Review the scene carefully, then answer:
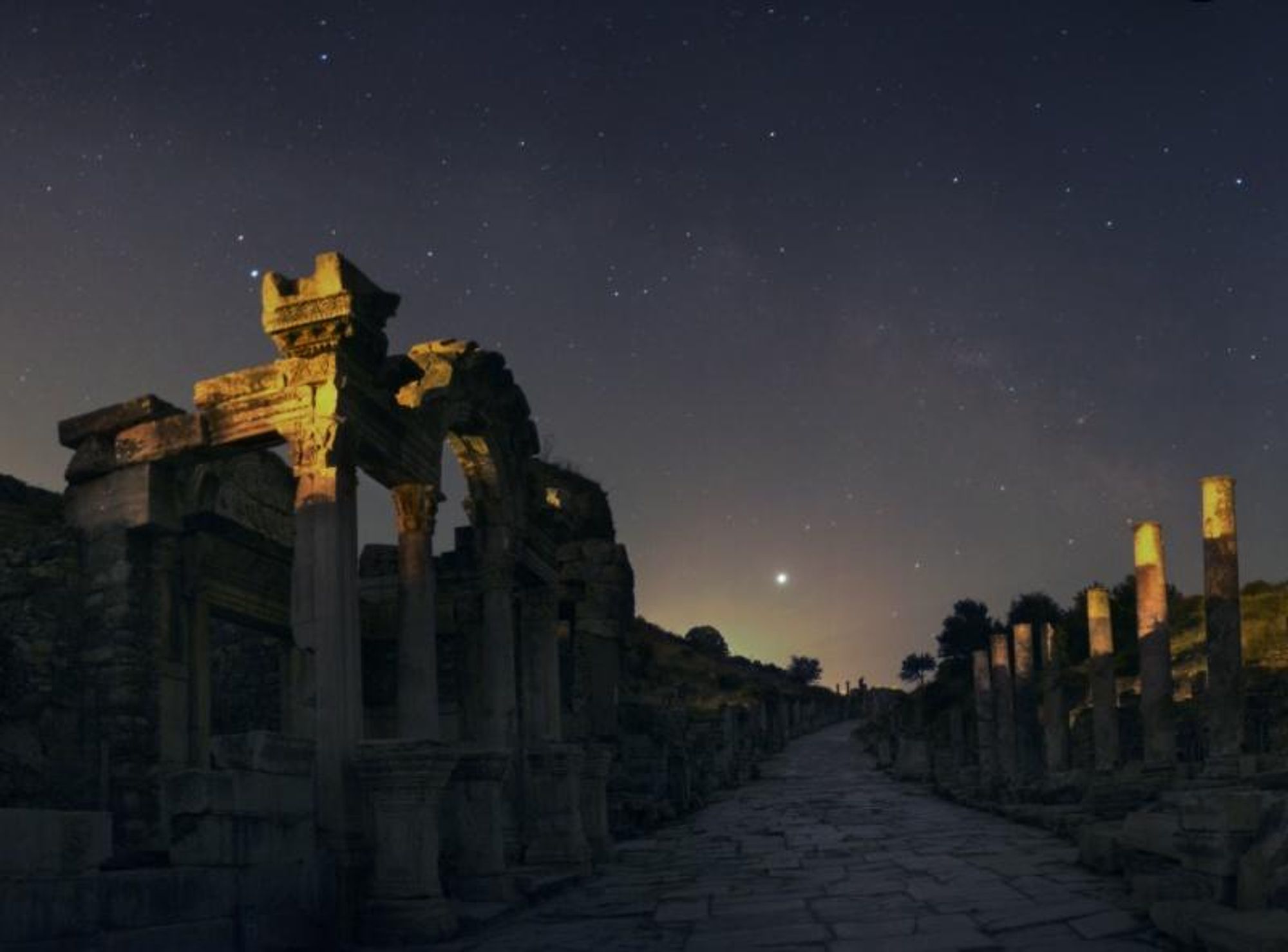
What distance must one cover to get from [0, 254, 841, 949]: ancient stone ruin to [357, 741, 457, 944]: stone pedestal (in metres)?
0.02

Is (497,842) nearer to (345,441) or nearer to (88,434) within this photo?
(345,441)

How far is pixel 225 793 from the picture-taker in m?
9.16

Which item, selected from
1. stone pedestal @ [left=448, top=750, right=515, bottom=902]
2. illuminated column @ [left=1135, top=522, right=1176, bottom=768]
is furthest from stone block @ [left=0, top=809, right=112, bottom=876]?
illuminated column @ [left=1135, top=522, right=1176, bottom=768]

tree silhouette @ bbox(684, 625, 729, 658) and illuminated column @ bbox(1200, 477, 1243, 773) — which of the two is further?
tree silhouette @ bbox(684, 625, 729, 658)

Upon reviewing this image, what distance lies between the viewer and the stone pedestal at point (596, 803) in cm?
1795

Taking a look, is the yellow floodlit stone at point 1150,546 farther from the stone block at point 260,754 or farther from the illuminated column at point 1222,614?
the stone block at point 260,754

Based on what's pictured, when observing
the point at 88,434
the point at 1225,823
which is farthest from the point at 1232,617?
the point at 88,434

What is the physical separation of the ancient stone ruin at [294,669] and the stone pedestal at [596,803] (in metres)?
0.04

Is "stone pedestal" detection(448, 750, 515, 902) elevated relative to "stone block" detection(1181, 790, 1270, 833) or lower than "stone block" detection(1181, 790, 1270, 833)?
lower

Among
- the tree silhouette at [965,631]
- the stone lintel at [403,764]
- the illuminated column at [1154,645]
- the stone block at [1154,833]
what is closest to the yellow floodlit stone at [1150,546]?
the illuminated column at [1154,645]

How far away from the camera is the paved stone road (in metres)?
9.65

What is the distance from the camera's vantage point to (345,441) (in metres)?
12.2

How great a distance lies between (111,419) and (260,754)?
235 inches

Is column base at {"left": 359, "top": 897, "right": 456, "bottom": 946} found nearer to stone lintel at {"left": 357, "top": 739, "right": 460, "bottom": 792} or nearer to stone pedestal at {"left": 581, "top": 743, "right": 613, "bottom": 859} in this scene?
stone lintel at {"left": 357, "top": 739, "right": 460, "bottom": 792}
